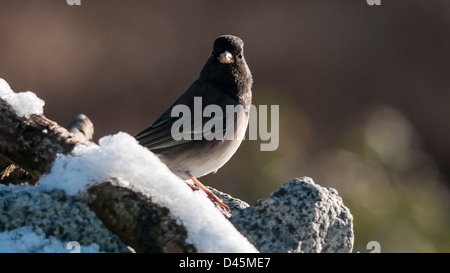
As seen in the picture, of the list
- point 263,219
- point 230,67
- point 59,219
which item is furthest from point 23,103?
point 230,67

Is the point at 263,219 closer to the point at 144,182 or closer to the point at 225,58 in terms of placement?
the point at 144,182

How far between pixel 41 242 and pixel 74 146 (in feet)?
0.82

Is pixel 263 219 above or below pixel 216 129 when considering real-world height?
below

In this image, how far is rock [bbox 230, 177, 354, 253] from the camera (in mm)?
1482

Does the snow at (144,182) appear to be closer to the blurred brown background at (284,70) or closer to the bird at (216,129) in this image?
the bird at (216,129)

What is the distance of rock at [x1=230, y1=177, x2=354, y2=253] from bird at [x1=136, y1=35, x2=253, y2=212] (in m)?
0.82

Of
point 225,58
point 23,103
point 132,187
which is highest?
point 225,58

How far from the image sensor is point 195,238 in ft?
4.22

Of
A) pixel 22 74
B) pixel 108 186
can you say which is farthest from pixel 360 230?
pixel 22 74

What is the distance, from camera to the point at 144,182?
1.40m

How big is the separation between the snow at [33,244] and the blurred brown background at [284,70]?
2.50m

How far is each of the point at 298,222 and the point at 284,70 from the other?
3.50 metres

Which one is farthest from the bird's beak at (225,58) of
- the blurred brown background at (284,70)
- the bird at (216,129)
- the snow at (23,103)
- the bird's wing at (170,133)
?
the blurred brown background at (284,70)

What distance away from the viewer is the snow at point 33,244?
135 cm
